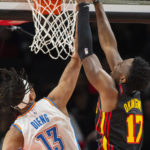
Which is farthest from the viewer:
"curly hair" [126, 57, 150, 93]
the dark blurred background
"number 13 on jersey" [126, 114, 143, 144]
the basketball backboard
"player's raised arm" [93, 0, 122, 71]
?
the dark blurred background

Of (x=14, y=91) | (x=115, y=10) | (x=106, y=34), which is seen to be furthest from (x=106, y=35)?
(x=14, y=91)

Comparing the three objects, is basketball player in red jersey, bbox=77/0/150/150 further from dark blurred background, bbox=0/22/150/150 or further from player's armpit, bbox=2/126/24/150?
dark blurred background, bbox=0/22/150/150

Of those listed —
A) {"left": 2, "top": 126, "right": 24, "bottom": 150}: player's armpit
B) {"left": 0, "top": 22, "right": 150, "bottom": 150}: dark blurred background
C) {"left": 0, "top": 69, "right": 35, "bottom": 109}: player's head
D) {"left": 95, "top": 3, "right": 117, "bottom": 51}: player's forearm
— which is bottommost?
{"left": 0, "top": 22, "right": 150, "bottom": 150}: dark blurred background

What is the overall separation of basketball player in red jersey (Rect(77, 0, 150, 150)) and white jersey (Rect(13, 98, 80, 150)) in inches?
12.4

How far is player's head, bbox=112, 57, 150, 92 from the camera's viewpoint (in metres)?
2.49

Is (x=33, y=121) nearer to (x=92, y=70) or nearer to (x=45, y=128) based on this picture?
(x=45, y=128)

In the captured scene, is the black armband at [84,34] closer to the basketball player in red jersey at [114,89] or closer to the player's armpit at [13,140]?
the basketball player in red jersey at [114,89]

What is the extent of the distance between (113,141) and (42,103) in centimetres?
70

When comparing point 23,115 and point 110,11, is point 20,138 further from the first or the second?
point 110,11

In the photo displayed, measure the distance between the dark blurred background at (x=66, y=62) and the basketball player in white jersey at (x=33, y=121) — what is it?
8.37 feet

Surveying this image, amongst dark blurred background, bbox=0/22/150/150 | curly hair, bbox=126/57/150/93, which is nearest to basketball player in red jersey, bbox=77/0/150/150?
curly hair, bbox=126/57/150/93

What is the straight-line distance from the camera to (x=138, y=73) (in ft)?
8.16

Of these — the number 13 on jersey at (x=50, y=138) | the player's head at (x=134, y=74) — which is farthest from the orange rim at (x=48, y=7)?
the number 13 on jersey at (x=50, y=138)

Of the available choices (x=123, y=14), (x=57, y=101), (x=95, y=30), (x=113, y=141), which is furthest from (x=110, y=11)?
(x=95, y=30)
